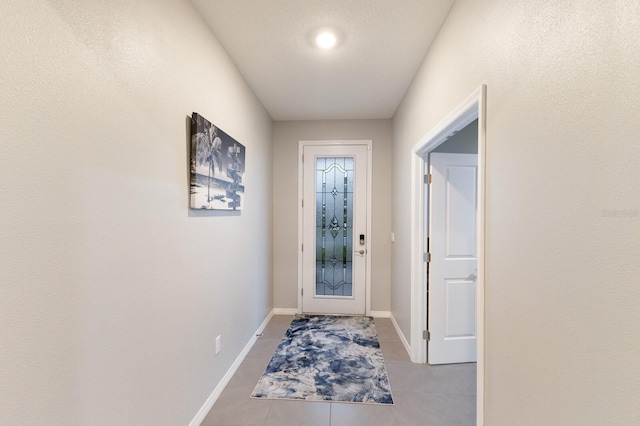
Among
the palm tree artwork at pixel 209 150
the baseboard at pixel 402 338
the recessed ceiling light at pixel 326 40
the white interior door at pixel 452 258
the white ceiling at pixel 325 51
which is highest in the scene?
the white ceiling at pixel 325 51

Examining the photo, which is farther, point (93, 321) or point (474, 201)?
point (474, 201)

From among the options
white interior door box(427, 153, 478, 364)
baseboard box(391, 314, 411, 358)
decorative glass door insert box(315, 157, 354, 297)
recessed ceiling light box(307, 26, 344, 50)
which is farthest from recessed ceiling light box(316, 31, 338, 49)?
baseboard box(391, 314, 411, 358)

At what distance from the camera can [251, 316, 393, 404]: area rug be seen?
2.14 m

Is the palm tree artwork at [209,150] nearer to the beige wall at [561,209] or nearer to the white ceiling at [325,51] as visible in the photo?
the white ceiling at [325,51]

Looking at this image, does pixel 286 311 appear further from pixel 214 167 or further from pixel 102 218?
pixel 102 218

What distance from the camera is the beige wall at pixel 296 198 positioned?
381 cm

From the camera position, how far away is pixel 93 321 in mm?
1065

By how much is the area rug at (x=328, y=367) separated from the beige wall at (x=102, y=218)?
63 centimetres

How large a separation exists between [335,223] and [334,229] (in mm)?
82

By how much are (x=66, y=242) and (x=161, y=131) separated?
71 centimetres

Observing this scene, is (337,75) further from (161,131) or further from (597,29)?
(597,29)

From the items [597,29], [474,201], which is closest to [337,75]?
[474,201]

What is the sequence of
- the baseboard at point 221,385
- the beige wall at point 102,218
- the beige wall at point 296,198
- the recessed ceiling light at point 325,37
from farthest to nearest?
the beige wall at point 296,198 < the recessed ceiling light at point 325,37 < the baseboard at point 221,385 < the beige wall at point 102,218

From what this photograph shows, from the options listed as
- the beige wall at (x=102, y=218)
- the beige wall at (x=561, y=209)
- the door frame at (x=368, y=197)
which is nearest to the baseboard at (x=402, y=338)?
the door frame at (x=368, y=197)
